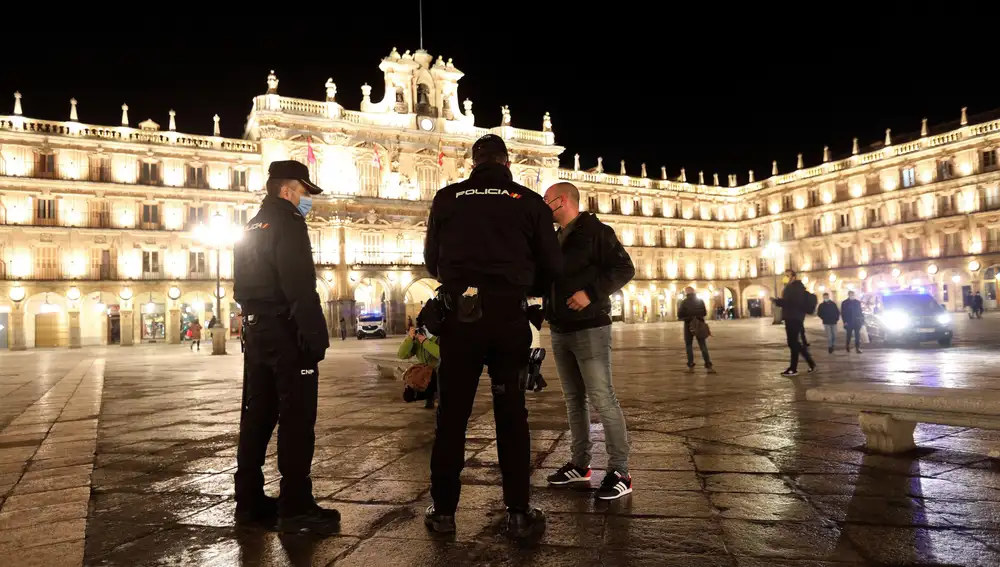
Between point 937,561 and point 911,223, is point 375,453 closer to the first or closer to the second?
point 937,561

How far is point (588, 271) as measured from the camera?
3912 mm

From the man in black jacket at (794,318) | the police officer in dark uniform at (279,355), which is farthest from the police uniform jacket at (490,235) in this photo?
the man in black jacket at (794,318)

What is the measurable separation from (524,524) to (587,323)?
1.32 m

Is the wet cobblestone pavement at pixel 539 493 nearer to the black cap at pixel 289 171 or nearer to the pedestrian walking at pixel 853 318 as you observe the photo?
the black cap at pixel 289 171

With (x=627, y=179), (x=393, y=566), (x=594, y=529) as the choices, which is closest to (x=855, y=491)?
(x=594, y=529)

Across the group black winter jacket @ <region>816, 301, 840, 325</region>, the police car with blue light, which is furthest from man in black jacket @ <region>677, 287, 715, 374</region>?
the police car with blue light

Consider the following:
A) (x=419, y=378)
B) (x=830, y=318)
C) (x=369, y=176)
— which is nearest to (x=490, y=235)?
(x=419, y=378)

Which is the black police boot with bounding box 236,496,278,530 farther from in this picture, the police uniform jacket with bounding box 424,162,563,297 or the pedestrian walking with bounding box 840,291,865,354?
the pedestrian walking with bounding box 840,291,865,354

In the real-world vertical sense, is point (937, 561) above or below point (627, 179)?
below

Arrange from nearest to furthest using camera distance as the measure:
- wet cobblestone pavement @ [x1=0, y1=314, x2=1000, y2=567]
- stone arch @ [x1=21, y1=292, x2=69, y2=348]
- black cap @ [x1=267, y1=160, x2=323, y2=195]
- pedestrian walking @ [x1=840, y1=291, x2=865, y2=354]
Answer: wet cobblestone pavement @ [x1=0, y1=314, x2=1000, y2=567] → black cap @ [x1=267, y1=160, x2=323, y2=195] → pedestrian walking @ [x1=840, y1=291, x2=865, y2=354] → stone arch @ [x1=21, y1=292, x2=69, y2=348]

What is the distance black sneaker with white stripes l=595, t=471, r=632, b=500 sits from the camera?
140 inches

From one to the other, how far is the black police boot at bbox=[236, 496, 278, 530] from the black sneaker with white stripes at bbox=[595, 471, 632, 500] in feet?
5.56

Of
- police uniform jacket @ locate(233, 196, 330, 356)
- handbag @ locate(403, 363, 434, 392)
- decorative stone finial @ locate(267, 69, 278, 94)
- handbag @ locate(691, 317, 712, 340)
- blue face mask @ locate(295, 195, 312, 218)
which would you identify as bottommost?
handbag @ locate(403, 363, 434, 392)

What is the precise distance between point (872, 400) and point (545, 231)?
9.13 feet
